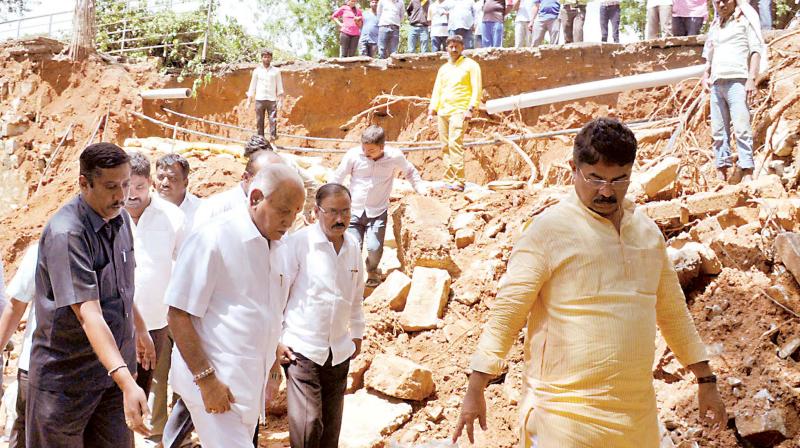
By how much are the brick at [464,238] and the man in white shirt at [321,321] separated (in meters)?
3.51

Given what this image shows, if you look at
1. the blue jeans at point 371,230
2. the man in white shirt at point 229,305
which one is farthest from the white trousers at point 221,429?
the blue jeans at point 371,230

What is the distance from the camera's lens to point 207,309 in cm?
305

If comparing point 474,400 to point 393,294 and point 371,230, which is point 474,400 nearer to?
point 393,294

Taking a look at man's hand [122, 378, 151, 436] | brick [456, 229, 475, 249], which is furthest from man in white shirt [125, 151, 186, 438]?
brick [456, 229, 475, 249]

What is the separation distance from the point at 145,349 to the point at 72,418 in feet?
2.24

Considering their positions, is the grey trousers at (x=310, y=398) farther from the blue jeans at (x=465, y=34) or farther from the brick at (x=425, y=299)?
the blue jeans at (x=465, y=34)

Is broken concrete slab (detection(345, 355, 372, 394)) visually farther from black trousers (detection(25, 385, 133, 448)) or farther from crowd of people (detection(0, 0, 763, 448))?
black trousers (detection(25, 385, 133, 448))

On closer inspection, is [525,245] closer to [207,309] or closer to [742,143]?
[207,309]

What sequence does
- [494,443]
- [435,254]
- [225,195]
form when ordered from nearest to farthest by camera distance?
[225,195] → [494,443] → [435,254]

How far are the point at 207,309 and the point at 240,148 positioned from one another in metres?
11.4

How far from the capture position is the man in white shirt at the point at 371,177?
297 inches

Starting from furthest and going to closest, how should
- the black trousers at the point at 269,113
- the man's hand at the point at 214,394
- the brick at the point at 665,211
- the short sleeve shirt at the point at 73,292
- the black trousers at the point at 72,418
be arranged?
the black trousers at the point at 269,113
the brick at the point at 665,211
the black trousers at the point at 72,418
the short sleeve shirt at the point at 73,292
the man's hand at the point at 214,394

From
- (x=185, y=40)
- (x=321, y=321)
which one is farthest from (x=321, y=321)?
(x=185, y=40)

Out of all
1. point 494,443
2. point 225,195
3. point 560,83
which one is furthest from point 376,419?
point 560,83
